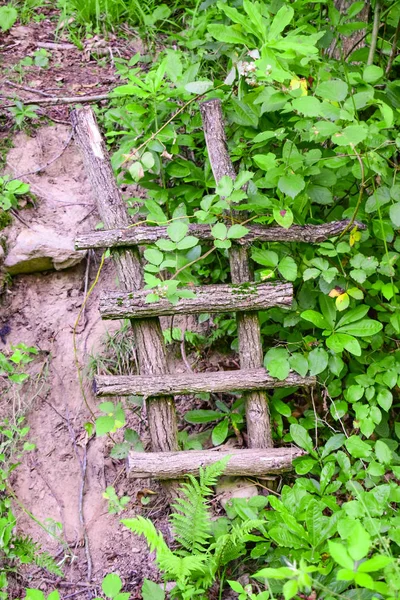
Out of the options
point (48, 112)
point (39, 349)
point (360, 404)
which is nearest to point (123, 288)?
point (39, 349)

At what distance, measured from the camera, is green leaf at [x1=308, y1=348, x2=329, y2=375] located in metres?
2.60

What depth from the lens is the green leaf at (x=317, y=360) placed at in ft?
8.54

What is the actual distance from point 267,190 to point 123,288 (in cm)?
92

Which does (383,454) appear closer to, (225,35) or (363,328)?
(363,328)

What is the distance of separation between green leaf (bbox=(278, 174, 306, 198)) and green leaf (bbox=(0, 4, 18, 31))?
3493 millimetres

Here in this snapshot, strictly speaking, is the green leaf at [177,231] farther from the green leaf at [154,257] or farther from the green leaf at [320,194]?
the green leaf at [320,194]

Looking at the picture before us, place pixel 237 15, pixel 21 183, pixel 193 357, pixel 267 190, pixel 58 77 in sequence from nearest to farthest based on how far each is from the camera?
pixel 237 15
pixel 267 190
pixel 193 357
pixel 21 183
pixel 58 77

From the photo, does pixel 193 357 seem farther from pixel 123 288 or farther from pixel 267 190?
pixel 267 190

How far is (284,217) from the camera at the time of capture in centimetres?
246

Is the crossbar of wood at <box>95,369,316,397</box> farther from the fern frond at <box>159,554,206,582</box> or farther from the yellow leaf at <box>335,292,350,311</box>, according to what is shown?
the fern frond at <box>159,554,206,582</box>

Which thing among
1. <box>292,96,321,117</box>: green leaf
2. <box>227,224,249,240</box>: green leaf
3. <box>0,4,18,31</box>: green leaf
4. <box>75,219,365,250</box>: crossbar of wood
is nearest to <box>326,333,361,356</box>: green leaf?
<box>75,219,365,250</box>: crossbar of wood

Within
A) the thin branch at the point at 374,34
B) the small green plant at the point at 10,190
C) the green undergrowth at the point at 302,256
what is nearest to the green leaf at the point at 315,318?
the green undergrowth at the point at 302,256

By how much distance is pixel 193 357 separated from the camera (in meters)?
3.18

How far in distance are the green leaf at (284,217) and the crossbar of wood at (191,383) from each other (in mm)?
708
